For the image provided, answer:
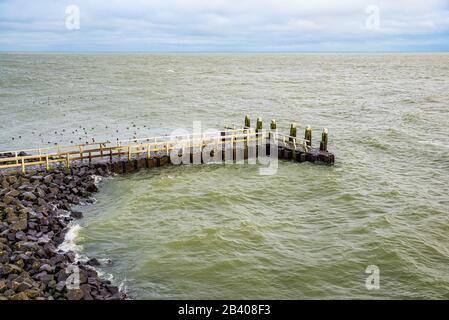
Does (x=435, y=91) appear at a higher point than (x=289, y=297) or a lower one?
higher

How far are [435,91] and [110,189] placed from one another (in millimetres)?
69678

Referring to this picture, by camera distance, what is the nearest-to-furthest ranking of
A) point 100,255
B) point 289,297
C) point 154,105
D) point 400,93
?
point 289,297, point 100,255, point 154,105, point 400,93

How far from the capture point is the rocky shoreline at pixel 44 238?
42.3 feet

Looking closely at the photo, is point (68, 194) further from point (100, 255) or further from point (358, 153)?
point (358, 153)

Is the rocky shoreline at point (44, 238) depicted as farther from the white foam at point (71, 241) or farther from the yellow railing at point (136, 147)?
the yellow railing at point (136, 147)

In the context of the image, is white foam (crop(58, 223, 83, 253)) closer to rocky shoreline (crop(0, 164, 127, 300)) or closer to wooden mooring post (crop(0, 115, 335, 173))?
rocky shoreline (crop(0, 164, 127, 300))

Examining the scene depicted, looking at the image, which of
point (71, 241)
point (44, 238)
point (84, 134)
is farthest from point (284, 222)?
point (84, 134)

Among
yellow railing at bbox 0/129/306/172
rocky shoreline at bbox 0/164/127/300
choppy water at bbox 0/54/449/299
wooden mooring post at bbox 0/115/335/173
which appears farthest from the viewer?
wooden mooring post at bbox 0/115/335/173

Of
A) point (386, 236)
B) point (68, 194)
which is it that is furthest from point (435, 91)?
point (68, 194)

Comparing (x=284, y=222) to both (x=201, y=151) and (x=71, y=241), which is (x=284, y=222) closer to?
(x=71, y=241)

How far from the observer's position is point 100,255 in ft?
55.1

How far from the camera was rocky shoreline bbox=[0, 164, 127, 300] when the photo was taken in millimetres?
12906

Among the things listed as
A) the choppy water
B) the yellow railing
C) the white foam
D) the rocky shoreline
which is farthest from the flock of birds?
the white foam
